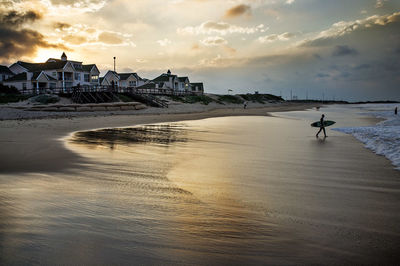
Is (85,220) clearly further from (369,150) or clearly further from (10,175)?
(369,150)

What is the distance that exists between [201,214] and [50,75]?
63.5 metres

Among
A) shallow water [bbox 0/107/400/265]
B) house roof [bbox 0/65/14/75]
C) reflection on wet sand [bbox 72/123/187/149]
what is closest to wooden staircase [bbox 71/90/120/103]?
reflection on wet sand [bbox 72/123/187/149]

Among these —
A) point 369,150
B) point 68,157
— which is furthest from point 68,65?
point 369,150

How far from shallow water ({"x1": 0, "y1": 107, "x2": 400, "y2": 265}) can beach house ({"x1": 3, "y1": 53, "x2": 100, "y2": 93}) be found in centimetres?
5181

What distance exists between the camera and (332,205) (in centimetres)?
447

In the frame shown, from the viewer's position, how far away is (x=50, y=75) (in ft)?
183

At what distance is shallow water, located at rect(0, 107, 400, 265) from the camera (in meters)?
2.94

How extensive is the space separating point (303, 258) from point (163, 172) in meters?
4.32

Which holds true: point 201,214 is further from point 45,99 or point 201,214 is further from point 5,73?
point 5,73

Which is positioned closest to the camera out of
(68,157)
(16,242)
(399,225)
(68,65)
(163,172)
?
(16,242)

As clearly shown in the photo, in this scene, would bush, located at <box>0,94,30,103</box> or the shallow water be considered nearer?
the shallow water

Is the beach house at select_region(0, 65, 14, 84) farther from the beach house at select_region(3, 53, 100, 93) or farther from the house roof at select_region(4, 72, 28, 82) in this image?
the house roof at select_region(4, 72, 28, 82)

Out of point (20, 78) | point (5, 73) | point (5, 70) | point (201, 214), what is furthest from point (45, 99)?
point (201, 214)

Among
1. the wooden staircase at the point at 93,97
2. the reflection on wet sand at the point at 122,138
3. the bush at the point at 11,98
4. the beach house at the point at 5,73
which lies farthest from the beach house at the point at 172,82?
the reflection on wet sand at the point at 122,138
